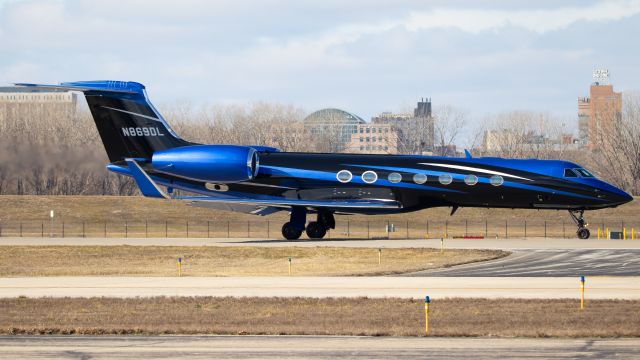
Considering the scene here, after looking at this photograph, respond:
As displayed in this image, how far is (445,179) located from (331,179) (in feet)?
18.1

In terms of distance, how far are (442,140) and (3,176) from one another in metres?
65.7

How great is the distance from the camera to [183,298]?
28.5 m

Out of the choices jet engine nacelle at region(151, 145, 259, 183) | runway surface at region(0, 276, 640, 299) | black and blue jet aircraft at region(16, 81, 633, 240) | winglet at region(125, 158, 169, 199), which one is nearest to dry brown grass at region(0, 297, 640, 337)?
runway surface at region(0, 276, 640, 299)

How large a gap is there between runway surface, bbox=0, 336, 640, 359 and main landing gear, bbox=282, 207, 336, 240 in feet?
99.1

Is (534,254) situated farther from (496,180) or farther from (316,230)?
(316,230)

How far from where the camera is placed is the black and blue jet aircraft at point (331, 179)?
165ft

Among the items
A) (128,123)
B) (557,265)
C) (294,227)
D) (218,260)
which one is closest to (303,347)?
(557,265)

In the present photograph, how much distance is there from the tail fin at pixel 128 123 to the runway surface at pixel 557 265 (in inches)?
772

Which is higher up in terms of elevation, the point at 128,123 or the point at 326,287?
the point at 128,123

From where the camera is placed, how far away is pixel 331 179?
168ft

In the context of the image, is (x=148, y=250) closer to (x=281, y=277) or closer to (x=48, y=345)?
(x=281, y=277)

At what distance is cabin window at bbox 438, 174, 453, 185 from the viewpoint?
165ft

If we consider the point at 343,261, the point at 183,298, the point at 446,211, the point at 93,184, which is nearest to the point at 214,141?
Answer: the point at 93,184

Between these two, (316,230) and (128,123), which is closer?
(128,123)
